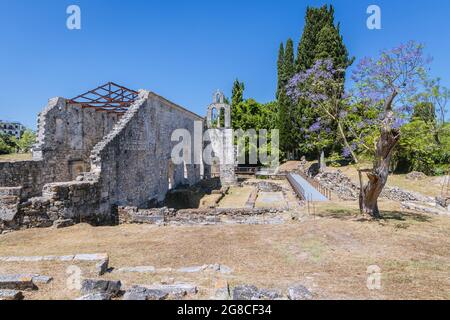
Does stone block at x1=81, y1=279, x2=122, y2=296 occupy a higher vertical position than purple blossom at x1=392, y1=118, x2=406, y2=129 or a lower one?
lower

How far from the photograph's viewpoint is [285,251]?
860 cm

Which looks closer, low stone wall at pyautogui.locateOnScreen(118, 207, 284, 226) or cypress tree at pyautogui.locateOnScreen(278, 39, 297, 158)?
low stone wall at pyautogui.locateOnScreen(118, 207, 284, 226)

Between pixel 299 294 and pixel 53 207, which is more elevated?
pixel 53 207

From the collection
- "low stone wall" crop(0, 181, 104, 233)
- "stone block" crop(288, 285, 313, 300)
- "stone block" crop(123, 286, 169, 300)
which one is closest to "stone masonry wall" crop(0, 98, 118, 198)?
"low stone wall" crop(0, 181, 104, 233)

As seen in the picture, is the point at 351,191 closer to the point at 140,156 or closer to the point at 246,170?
Result: the point at 140,156

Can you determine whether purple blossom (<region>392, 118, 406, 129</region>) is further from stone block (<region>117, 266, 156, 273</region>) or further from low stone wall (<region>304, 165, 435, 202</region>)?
stone block (<region>117, 266, 156, 273</region>)

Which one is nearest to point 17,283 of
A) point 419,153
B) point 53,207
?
point 53,207

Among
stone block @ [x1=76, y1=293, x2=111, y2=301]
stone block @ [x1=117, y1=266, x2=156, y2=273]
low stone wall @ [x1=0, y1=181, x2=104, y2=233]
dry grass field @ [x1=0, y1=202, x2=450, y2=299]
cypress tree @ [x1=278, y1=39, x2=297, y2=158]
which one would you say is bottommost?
dry grass field @ [x1=0, y1=202, x2=450, y2=299]

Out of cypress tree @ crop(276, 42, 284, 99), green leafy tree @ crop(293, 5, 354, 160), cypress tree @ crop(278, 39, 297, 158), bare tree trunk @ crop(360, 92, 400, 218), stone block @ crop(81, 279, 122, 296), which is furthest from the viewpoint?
cypress tree @ crop(276, 42, 284, 99)

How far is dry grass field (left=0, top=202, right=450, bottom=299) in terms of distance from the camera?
19.6ft

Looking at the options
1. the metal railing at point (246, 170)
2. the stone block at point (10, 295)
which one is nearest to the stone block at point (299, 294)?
the stone block at point (10, 295)

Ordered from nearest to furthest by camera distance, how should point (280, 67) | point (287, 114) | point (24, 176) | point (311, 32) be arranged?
point (24, 176) < point (311, 32) < point (287, 114) < point (280, 67)

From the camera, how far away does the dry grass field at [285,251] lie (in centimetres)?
598

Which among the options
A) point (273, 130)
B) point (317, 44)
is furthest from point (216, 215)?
point (273, 130)
